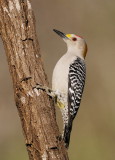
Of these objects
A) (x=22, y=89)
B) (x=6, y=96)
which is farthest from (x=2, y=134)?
(x=22, y=89)

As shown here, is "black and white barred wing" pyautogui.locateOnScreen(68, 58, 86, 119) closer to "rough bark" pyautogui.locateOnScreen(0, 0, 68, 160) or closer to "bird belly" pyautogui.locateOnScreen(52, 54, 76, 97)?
"bird belly" pyautogui.locateOnScreen(52, 54, 76, 97)

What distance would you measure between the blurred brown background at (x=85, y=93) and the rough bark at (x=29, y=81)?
439cm

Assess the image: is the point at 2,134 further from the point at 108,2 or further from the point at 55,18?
the point at 108,2

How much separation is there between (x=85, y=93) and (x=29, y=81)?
4.83 meters

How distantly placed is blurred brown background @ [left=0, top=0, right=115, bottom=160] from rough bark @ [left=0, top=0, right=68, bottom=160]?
439 cm

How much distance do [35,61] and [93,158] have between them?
15.9 ft

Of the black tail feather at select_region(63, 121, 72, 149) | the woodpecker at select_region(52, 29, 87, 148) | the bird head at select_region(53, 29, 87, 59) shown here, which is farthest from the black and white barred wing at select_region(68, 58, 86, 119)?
the bird head at select_region(53, 29, 87, 59)

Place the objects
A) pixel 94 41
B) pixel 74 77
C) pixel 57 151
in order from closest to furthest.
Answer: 1. pixel 57 151
2. pixel 74 77
3. pixel 94 41

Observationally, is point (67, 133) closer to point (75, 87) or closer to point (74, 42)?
point (75, 87)

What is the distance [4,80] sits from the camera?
9477mm

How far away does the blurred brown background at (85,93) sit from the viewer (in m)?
9.34

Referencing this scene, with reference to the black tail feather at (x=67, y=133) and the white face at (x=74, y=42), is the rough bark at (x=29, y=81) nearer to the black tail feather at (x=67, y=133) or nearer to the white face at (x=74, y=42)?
the black tail feather at (x=67, y=133)

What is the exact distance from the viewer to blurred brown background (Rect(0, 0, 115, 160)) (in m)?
9.34

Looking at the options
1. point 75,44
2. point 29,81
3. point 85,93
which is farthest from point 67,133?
point 85,93
